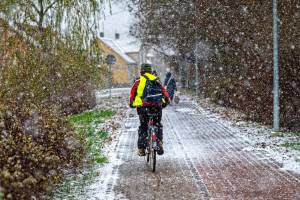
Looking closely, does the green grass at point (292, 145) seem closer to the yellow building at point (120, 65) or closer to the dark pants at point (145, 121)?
the dark pants at point (145, 121)

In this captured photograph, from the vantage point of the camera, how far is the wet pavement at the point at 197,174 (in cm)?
773

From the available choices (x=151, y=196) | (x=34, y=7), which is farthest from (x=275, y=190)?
(x=34, y=7)

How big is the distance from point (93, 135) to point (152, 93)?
617cm

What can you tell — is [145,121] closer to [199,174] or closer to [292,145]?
[199,174]

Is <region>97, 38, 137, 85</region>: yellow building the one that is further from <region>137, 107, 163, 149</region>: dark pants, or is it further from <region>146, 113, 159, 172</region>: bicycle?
<region>146, 113, 159, 172</region>: bicycle

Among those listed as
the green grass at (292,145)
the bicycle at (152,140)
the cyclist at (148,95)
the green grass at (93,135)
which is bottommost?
the green grass at (93,135)

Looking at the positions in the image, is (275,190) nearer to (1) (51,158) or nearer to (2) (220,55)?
(1) (51,158)

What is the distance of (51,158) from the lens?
23.8 ft

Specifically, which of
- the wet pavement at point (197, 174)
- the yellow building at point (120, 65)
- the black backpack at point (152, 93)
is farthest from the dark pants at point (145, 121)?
the yellow building at point (120, 65)

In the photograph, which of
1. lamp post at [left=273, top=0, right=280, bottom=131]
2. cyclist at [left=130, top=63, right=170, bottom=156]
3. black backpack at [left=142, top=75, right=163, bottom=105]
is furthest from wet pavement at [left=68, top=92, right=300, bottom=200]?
lamp post at [left=273, top=0, right=280, bottom=131]

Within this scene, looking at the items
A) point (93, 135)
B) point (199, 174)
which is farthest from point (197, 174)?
point (93, 135)

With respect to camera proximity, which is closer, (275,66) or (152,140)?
(152,140)

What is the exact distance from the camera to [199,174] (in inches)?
363

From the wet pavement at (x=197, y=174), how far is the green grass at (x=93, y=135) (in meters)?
0.35
